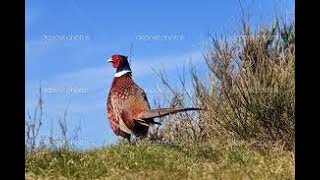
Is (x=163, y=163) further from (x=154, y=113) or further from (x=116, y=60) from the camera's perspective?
(x=116, y=60)

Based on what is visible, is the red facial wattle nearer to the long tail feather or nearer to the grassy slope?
the long tail feather

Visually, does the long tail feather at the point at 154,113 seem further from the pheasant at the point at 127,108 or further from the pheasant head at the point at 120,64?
the pheasant head at the point at 120,64

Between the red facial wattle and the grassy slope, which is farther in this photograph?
the red facial wattle

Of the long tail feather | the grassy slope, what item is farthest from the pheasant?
the grassy slope

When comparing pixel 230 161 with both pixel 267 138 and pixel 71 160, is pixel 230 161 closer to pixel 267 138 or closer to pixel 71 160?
pixel 267 138

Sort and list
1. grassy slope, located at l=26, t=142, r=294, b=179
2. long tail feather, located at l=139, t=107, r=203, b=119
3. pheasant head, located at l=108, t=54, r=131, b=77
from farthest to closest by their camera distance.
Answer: long tail feather, located at l=139, t=107, r=203, b=119 → pheasant head, located at l=108, t=54, r=131, b=77 → grassy slope, located at l=26, t=142, r=294, b=179

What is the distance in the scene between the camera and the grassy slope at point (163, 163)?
471 centimetres

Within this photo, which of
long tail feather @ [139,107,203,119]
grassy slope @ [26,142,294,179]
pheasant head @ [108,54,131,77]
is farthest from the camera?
long tail feather @ [139,107,203,119]

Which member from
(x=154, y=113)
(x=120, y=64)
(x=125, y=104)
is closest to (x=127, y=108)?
(x=125, y=104)

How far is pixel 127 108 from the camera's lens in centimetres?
505

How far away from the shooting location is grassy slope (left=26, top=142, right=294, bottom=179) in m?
4.71

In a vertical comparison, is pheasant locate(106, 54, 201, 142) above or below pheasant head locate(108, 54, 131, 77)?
below

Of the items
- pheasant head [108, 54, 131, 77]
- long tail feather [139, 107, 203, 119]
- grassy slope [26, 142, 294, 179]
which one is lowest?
grassy slope [26, 142, 294, 179]
